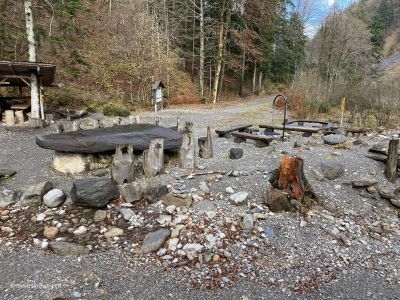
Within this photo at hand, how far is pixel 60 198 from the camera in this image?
4.12 metres

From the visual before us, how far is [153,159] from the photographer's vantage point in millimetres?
4914

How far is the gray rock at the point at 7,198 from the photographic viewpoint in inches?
162

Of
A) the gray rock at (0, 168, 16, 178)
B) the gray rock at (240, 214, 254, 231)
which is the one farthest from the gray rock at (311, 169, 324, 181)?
the gray rock at (0, 168, 16, 178)

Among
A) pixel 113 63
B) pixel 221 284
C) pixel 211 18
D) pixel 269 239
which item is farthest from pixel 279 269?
pixel 211 18

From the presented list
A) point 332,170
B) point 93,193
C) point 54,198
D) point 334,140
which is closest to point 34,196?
point 54,198

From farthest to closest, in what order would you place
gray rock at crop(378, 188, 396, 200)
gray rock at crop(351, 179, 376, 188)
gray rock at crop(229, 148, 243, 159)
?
gray rock at crop(229, 148, 243, 159) < gray rock at crop(351, 179, 376, 188) < gray rock at crop(378, 188, 396, 200)

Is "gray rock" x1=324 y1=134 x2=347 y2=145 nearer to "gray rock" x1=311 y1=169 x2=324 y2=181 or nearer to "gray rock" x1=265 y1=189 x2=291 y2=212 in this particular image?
"gray rock" x1=311 y1=169 x2=324 y2=181

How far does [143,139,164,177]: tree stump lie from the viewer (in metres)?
4.86

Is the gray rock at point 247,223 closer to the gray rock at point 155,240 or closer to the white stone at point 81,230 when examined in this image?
the gray rock at point 155,240

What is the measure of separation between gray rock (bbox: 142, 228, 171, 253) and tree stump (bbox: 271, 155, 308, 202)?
1.81m

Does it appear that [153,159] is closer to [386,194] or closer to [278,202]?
[278,202]

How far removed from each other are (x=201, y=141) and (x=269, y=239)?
287 centimetres

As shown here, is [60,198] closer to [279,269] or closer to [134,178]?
[134,178]

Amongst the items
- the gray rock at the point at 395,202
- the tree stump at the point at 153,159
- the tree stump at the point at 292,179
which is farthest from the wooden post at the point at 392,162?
the tree stump at the point at 153,159
